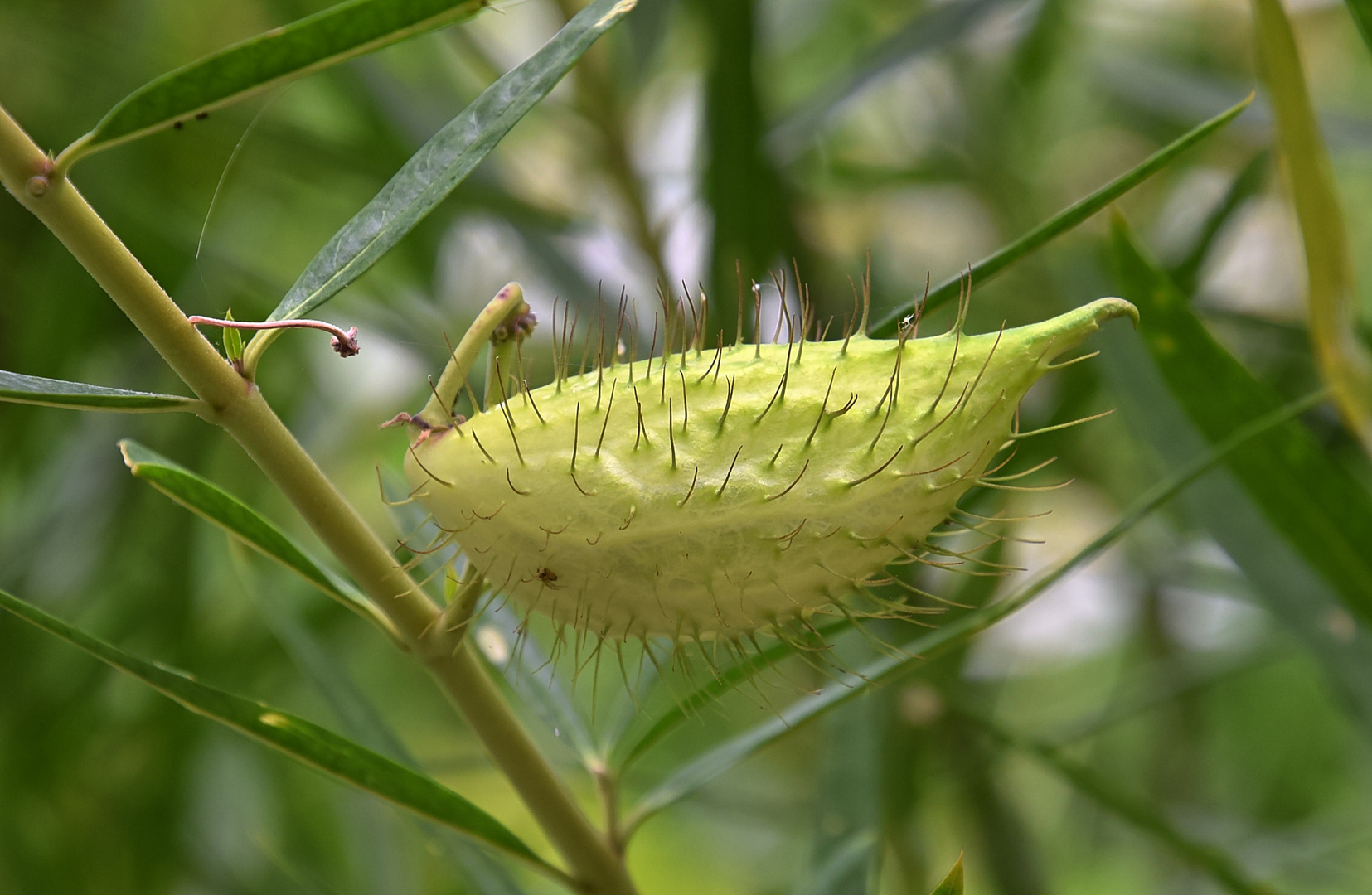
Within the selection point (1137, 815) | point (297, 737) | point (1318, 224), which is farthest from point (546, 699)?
point (1318, 224)

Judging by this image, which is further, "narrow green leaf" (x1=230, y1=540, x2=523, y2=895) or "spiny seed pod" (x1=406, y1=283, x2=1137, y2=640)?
"narrow green leaf" (x1=230, y1=540, x2=523, y2=895)

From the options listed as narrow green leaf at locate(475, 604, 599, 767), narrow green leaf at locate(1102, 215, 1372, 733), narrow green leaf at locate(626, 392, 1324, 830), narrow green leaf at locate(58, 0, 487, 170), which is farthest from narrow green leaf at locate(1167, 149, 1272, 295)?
narrow green leaf at locate(58, 0, 487, 170)

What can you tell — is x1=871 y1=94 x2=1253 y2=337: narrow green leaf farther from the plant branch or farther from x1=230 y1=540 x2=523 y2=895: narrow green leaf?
x1=230 y1=540 x2=523 y2=895: narrow green leaf

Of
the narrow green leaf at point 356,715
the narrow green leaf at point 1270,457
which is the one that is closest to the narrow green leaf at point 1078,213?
the narrow green leaf at point 1270,457

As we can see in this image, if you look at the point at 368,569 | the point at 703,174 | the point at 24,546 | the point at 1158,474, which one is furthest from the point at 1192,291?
the point at 24,546

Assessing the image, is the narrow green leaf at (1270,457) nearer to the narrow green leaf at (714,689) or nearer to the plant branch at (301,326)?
the narrow green leaf at (714,689)

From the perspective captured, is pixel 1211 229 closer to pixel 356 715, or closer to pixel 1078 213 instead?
pixel 1078 213
